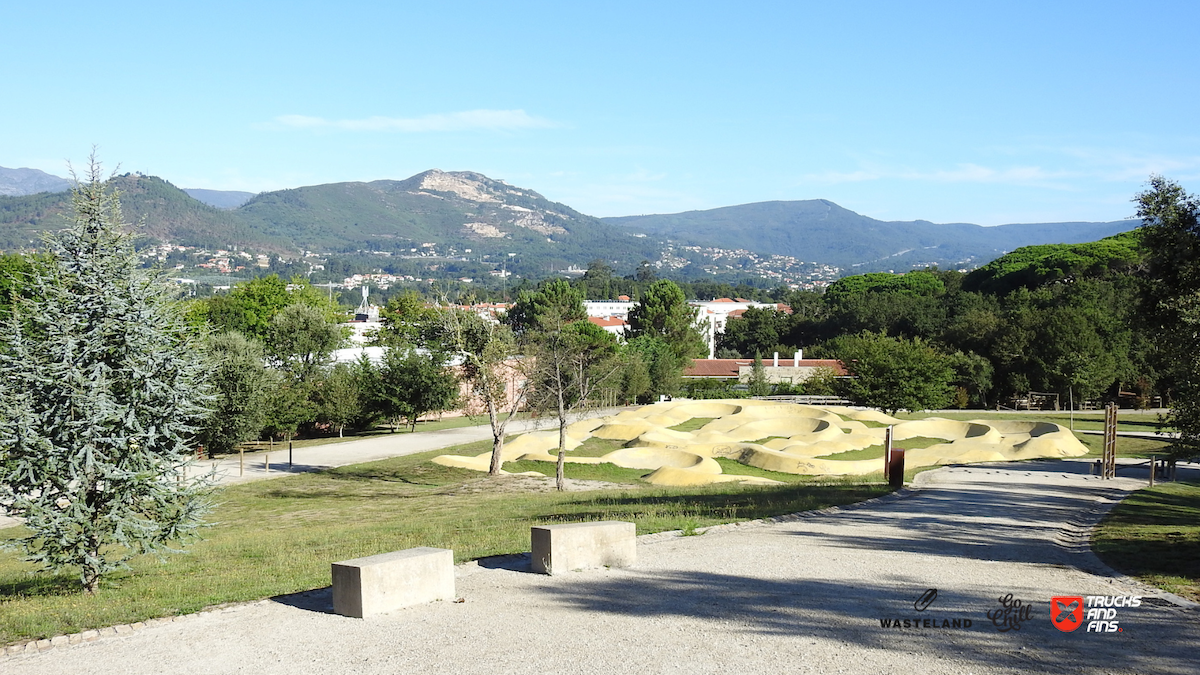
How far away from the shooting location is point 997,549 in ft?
40.9

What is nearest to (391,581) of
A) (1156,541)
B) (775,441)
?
(1156,541)

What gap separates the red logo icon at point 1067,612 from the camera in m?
8.34

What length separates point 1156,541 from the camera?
1278 centimetres

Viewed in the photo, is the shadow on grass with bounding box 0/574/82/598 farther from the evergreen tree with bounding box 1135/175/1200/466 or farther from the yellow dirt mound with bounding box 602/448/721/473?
the yellow dirt mound with bounding box 602/448/721/473

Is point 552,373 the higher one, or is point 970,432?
point 552,373

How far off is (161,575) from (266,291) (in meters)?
60.7

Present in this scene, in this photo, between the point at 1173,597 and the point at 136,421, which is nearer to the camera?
the point at 1173,597

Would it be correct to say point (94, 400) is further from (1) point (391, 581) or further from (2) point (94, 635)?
(1) point (391, 581)

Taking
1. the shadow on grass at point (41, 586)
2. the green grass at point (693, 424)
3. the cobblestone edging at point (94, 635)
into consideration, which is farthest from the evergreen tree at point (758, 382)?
the cobblestone edging at point (94, 635)

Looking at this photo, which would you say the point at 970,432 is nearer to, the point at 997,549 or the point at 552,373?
the point at 552,373

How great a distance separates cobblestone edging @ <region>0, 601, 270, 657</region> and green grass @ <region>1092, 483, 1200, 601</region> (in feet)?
33.0

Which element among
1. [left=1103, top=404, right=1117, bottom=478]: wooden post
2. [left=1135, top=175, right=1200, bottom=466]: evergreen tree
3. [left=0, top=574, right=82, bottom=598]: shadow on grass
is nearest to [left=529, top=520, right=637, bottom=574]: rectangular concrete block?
[left=0, top=574, right=82, bottom=598]: shadow on grass

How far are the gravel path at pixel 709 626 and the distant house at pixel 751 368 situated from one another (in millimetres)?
61117

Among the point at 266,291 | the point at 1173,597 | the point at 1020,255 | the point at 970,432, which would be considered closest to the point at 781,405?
the point at 970,432
